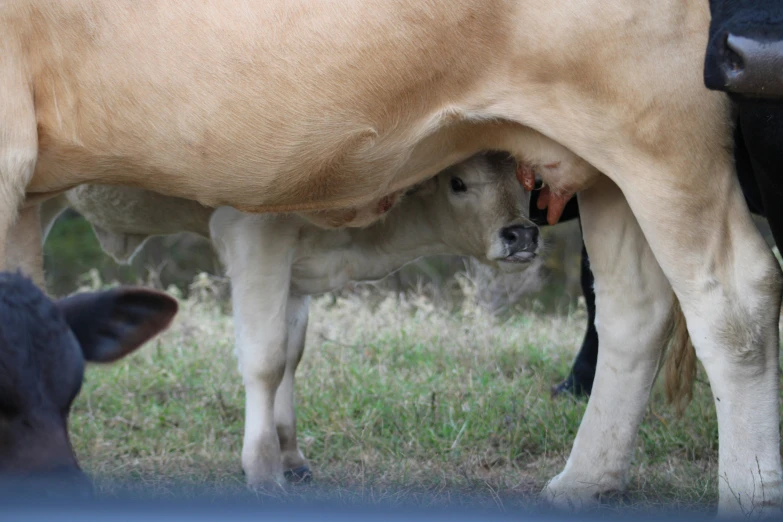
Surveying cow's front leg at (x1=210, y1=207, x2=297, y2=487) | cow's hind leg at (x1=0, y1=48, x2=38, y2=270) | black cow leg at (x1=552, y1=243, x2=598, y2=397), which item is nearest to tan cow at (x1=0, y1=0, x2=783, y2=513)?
cow's hind leg at (x1=0, y1=48, x2=38, y2=270)

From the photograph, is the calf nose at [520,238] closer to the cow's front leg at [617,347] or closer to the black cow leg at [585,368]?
the cow's front leg at [617,347]

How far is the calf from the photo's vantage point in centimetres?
500

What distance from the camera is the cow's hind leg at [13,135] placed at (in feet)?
12.6

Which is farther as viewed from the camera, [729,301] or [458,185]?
[458,185]

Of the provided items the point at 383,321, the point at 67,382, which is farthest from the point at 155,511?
the point at 383,321

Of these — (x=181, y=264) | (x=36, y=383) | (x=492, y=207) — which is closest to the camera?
(x=36, y=383)

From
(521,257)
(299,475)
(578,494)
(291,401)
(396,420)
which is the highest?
(521,257)

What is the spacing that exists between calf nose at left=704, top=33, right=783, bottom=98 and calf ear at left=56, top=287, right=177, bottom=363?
1889mm

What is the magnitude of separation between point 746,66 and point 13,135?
7.88 feet

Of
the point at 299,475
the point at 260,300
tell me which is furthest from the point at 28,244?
the point at 299,475

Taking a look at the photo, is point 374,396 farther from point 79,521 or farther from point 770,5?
point 79,521

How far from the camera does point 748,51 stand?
3.40 metres

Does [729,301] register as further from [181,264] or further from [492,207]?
[181,264]

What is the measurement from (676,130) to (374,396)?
2.44m
